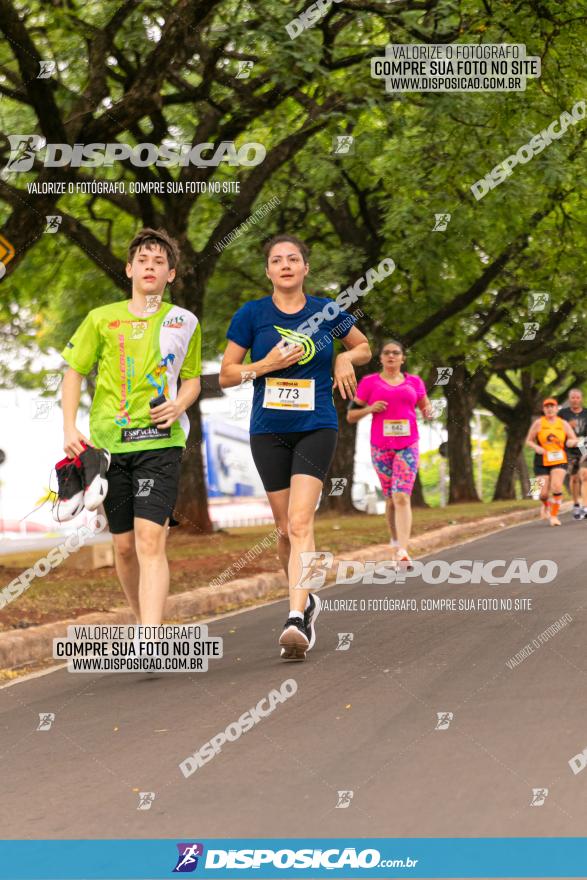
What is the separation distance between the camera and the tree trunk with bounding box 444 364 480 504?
37.7 m

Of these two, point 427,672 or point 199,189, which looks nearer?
point 427,672

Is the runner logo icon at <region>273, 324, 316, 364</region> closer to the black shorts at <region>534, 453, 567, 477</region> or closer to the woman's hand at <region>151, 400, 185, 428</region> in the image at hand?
the woman's hand at <region>151, 400, 185, 428</region>

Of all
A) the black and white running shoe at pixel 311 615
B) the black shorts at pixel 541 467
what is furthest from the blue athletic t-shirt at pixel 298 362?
the black shorts at pixel 541 467

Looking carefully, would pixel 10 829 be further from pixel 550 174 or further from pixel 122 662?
pixel 550 174

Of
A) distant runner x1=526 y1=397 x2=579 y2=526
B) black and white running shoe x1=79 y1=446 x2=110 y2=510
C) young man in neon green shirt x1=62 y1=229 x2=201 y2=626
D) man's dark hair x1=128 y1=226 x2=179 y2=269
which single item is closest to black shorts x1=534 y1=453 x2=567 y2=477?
distant runner x1=526 y1=397 x2=579 y2=526

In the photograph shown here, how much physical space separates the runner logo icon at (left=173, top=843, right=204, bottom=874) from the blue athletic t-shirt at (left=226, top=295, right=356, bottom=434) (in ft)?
12.5

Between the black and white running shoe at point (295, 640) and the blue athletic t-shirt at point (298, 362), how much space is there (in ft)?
3.48

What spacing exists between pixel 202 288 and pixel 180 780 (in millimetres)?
15375

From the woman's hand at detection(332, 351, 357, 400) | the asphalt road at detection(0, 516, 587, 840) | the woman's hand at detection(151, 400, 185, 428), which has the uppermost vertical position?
the woman's hand at detection(332, 351, 357, 400)

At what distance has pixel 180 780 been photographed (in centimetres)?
477

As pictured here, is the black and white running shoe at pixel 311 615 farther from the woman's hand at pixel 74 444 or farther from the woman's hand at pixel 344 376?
the woman's hand at pixel 74 444

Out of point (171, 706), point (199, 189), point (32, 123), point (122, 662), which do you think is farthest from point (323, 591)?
point (32, 123)

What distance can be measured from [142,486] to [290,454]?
3.29 feet

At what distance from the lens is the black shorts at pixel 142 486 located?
7.01 metres
